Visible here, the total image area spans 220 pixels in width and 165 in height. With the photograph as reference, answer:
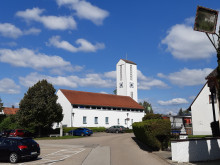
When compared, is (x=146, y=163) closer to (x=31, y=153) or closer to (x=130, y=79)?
(x=31, y=153)

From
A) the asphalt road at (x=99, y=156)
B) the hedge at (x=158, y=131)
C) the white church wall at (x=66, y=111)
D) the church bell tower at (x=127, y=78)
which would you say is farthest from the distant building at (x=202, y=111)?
the church bell tower at (x=127, y=78)

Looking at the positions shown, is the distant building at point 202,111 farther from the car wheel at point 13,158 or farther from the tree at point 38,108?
the car wheel at point 13,158

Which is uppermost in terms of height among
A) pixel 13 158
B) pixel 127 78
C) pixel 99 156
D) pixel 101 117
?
pixel 127 78

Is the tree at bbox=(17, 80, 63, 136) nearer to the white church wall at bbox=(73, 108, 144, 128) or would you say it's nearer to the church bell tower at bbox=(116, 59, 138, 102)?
the white church wall at bbox=(73, 108, 144, 128)

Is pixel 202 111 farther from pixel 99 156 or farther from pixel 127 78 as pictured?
pixel 127 78

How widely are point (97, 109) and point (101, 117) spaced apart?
194 cm

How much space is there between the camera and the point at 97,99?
5281 cm

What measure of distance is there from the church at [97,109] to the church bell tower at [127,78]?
0.29 metres

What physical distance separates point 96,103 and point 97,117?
3060mm

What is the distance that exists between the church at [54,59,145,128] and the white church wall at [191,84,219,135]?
17.3 metres

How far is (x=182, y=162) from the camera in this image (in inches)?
492

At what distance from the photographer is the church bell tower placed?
6600cm

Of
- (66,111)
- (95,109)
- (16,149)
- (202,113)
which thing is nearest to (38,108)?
(66,111)

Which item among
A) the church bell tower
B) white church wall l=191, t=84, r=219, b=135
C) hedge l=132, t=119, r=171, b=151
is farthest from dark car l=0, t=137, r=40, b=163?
the church bell tower
